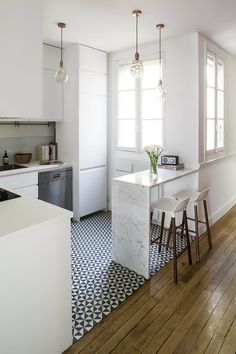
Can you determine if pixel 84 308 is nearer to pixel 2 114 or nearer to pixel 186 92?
pixel 2 114

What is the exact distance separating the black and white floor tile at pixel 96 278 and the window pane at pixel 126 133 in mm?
1360

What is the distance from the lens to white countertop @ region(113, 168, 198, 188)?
2.75 m

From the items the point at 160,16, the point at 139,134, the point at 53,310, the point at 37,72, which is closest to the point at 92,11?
the point at 160,16

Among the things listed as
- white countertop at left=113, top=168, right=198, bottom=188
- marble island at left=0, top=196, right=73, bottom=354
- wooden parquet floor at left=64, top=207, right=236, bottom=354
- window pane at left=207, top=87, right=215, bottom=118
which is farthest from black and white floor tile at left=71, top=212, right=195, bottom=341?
window pane at left=207, top=87, right=215, bottom=118

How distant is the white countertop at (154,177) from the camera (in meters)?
2.75

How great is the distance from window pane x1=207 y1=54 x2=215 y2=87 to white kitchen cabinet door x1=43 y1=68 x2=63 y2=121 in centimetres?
206

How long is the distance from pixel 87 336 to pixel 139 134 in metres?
2.85

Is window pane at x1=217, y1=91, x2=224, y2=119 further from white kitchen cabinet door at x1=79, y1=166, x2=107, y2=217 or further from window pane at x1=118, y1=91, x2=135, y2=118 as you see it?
white kitchen cabinet door at x1=79, y1=166, x2=107, y2=217

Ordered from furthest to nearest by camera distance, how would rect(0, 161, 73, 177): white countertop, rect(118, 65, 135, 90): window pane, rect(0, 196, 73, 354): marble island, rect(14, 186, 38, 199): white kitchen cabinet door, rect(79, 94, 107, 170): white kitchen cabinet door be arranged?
rect(118, 65, 135, 90): window pane, rect(79, 94, 107, 170): white kitchen cabinet door, rect(14, 186, 38, 199): white kitchen cabinet door, rect(0, 161, 73, 177): white countertop, rect(0, 196, 73, 354): marble island

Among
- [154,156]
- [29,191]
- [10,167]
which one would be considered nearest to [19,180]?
[29,191]

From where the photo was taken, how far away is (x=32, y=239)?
62.5 inches

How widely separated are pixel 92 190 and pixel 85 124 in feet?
3.30

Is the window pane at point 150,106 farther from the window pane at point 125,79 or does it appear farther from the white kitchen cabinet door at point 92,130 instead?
the white kitchen cabinet door at point 92,130

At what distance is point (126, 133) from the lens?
4.34m
